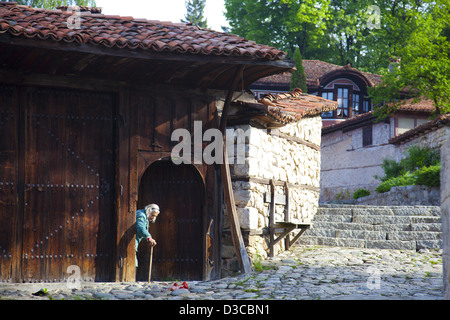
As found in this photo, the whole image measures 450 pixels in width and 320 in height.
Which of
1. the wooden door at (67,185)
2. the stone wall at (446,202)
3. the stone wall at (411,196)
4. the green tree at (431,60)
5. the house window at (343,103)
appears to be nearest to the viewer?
the stone wall at (446,202)

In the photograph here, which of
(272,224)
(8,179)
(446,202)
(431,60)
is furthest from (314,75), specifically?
(446,202)

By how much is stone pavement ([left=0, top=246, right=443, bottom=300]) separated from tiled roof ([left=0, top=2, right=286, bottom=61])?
292cm

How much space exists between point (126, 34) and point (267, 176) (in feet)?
11.5

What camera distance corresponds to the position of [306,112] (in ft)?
38.7

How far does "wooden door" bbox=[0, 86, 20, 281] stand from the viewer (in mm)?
7883

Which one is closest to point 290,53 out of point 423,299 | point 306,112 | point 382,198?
point 382,198

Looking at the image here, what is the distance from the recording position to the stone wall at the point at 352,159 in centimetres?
2447

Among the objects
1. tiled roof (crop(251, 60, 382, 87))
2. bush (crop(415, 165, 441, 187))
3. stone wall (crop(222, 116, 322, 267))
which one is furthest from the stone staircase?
tiled roof (crop(251, 60, 382, 87))

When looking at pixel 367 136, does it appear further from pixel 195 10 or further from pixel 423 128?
pixel 195 10

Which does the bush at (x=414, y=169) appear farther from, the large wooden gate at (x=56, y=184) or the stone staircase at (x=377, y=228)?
the large wooden gate at (x=56, y=184)

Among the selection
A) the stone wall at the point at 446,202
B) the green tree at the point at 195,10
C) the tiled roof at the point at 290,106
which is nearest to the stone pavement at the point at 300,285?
the stone wall at the point at 446,202

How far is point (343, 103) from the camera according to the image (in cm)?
3119

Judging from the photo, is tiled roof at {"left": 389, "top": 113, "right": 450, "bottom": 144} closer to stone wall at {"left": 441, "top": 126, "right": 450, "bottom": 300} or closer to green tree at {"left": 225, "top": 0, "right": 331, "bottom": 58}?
green tree at {"left": 225, "top": 0, "right": 331, "bottom": 58}

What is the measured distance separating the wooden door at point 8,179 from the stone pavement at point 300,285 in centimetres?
40
